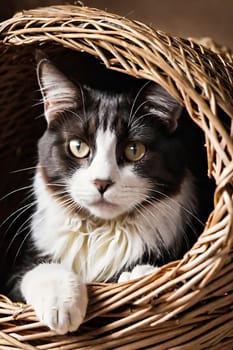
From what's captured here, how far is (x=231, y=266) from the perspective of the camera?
40.9 inches

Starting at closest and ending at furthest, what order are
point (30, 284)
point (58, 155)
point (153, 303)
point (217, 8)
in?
point (153, 303) → point (30, 284) → point (58, 155) → point (217, 8)

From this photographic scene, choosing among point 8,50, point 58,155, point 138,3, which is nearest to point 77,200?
point 58,155

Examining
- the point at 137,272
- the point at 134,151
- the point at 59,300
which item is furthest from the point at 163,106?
the point at 59,300

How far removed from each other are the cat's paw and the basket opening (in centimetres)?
32

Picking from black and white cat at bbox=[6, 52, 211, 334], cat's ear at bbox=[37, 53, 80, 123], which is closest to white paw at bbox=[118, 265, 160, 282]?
black and white cat at bbox=[6, 52, 211, 334]

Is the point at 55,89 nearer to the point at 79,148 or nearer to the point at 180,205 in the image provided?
the point at 79,148

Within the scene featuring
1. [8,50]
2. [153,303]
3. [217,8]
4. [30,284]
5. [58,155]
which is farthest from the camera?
[217,8]

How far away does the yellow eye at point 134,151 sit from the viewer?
120cm

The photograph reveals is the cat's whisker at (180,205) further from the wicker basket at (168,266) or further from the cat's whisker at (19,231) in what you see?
the cat's whisker at (19,231)

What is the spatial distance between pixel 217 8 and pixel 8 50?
3.43 ft

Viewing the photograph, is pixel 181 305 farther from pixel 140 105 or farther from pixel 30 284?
pixel 140 105

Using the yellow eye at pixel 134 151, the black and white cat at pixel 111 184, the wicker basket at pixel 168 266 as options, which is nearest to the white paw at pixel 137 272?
the black and white cat at pixel 111 184

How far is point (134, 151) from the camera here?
1.21m

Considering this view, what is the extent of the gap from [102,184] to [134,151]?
4.5 inches
